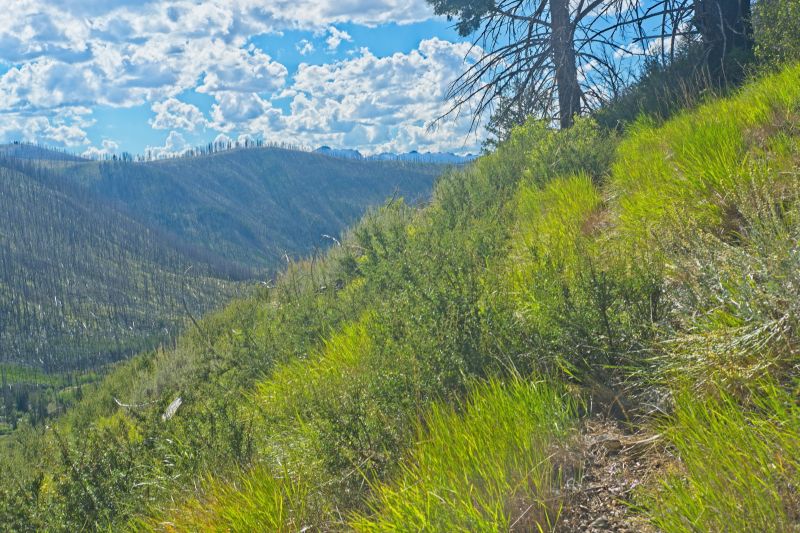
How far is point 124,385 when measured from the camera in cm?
2334

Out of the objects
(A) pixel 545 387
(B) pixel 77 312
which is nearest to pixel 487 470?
(A) pixel 545 387

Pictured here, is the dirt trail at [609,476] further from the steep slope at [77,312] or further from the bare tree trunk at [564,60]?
the steep slope at [77,312]

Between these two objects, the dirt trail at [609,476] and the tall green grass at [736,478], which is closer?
the tall green grass at [736,478]

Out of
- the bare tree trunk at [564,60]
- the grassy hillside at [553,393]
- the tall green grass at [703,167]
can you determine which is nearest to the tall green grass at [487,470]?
the grassy hillside at [553,393]

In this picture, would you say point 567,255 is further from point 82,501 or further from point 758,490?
point 82,501

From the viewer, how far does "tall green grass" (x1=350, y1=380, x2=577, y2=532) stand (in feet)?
7.75

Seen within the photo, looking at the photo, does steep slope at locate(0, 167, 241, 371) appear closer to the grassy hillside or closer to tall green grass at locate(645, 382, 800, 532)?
the grassy hillside

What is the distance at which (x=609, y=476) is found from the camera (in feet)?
8.50

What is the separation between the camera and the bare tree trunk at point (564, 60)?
12.2 m

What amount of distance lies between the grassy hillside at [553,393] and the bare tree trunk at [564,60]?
633 centimetres

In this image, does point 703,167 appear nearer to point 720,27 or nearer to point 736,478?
point 736,478

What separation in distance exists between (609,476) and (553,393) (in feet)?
1.80

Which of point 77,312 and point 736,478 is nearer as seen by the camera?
point 736,478

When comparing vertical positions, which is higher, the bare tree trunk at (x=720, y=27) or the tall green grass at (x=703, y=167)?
the bare tree trunk at (x=720, y=27)
